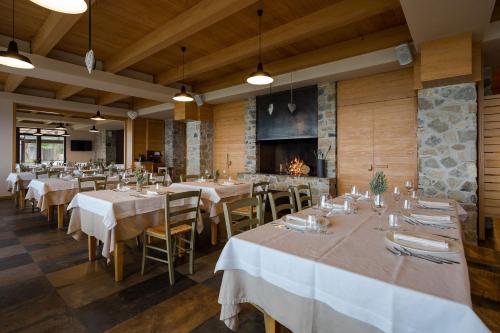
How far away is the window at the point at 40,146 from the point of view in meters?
14.1

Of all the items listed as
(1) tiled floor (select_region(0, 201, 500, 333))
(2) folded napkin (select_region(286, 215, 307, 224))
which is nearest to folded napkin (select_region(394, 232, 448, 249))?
(1) tiled floor (select_region(0, 201, 500, 333))

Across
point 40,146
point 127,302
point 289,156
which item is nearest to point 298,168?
point 289,156

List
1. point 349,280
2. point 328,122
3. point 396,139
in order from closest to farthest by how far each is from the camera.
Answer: point 349,280
point 396,139
point 328,122

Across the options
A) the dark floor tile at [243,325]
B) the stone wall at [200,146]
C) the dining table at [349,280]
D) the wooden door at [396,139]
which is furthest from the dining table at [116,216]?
the stone wall at [200,146]

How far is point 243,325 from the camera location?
2.04m

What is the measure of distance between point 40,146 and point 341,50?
55.2 ft

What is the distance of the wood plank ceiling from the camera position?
137 inches

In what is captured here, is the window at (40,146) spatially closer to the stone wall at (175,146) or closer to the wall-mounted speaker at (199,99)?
the stone wall at (175,146)

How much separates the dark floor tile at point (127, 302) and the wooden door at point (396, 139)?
13.2ft

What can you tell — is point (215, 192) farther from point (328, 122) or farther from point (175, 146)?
point (175, 146)

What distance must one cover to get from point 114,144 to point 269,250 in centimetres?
1519

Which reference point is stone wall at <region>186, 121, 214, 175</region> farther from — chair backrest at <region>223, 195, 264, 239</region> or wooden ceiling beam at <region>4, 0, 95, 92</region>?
chair backrest at <region>223, 195, 264, 239</region>

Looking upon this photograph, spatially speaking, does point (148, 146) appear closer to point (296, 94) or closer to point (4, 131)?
point (4, 131)

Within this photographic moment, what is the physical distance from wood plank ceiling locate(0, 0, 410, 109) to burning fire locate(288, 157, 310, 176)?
222 centimetres
